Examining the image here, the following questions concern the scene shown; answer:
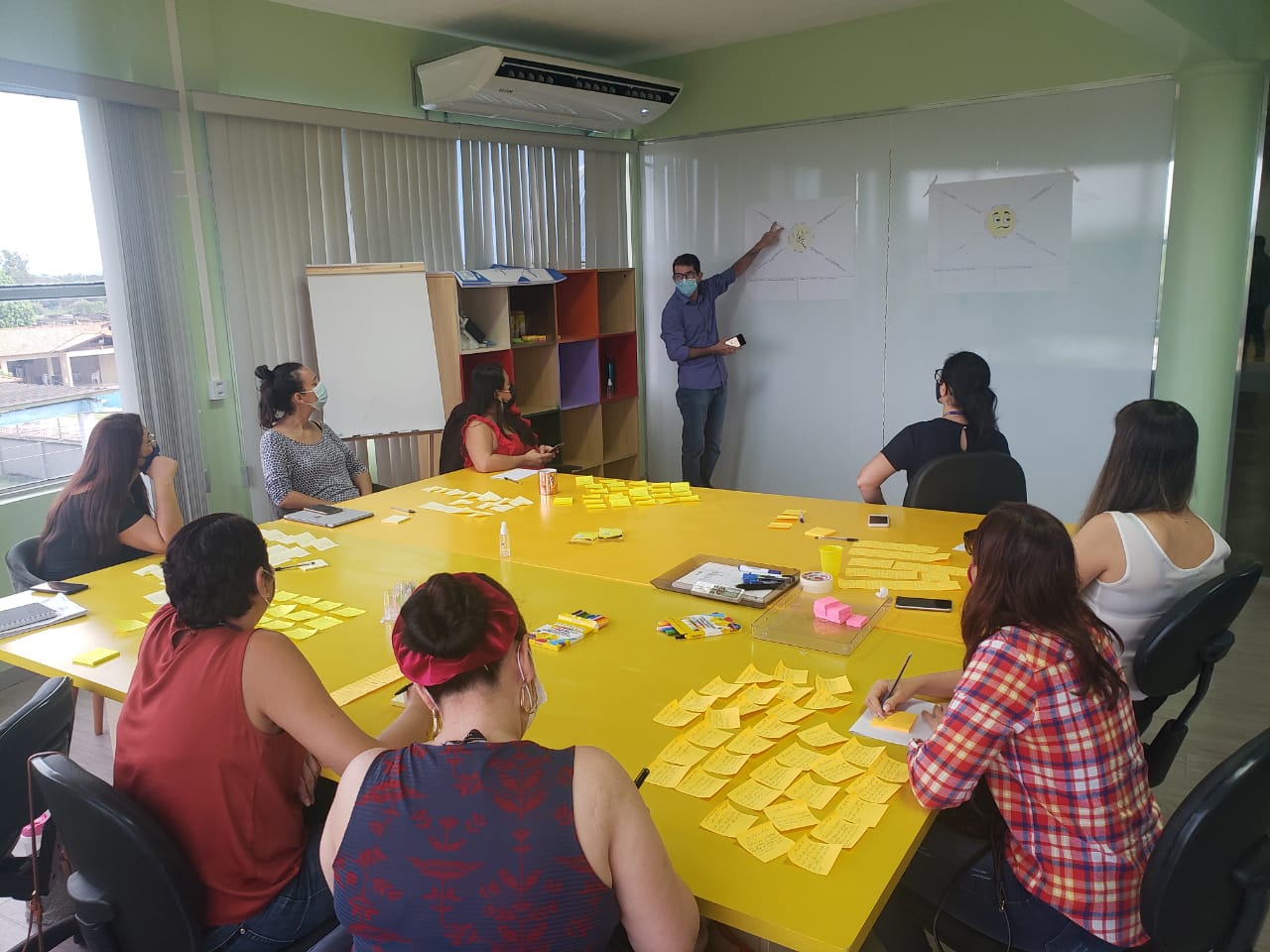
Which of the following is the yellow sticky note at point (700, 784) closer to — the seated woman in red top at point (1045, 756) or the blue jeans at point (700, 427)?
the seated woman in red top at point (1045, 756)

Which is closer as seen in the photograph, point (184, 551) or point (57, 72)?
point (184, 551)

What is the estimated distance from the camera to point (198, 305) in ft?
14.6

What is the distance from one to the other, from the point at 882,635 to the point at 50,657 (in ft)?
6.77

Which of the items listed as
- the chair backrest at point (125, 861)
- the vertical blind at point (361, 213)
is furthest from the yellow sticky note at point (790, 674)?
the vertical blind at point (361, 213)

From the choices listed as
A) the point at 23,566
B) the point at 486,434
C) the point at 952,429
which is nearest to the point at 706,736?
the point at 952,429

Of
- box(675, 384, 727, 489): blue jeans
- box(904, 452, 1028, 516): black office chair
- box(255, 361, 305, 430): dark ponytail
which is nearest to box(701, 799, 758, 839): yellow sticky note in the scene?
box(904, 452, 1028, 516): black office chair

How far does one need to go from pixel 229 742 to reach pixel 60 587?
61.7 inches

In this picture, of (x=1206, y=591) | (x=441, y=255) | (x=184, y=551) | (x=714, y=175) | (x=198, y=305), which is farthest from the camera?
(x=714, y=175)

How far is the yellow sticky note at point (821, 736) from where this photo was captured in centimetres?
179

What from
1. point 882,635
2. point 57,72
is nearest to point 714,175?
point 57,72

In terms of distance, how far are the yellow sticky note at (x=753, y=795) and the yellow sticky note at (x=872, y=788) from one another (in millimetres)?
138

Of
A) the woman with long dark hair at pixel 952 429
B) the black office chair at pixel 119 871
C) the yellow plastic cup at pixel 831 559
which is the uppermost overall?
the woman with long dark hair at pixel 952 429

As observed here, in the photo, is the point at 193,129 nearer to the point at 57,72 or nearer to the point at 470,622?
the point at 57,72

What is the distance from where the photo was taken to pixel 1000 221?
5.30m
